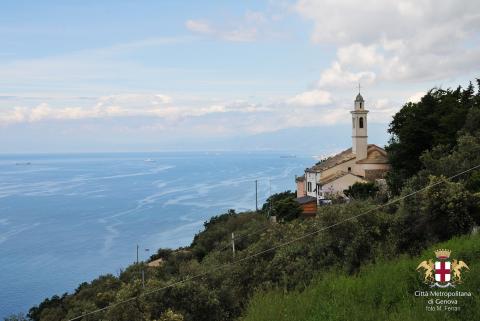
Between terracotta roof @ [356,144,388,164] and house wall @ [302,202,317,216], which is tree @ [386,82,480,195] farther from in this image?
house wall @ [302,202,317,216]

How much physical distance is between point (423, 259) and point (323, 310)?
2302 mm

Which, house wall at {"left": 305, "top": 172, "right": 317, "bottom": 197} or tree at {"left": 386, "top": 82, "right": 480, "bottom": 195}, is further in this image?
house wall at {"left": 305, "top": 172, "right": 317, "bottom": 197}

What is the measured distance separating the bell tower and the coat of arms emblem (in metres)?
31.2

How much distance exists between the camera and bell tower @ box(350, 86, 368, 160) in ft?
124

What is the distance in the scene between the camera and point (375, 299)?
689 centimetres

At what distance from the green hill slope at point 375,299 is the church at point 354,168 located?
27157 millimetres

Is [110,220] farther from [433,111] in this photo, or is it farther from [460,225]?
[460,225]

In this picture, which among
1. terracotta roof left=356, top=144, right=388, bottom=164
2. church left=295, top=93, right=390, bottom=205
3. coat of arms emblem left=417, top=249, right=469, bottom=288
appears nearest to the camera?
coat of arms emblem left=417, top=249, right=469, bottom=288

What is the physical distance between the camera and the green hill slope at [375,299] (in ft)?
20.0

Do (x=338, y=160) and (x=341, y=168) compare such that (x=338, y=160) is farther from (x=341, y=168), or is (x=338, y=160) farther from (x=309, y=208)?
(x=309, y=208)

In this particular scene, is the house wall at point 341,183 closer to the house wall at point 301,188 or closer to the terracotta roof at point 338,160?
the terracotta roof at point 338,160

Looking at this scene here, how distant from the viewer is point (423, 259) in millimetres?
7914

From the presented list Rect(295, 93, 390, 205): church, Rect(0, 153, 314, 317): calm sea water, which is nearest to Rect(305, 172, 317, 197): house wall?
Rect(295, 93, 390, 205): church

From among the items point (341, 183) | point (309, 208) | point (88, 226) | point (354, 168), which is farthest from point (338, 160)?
point (88, 226)
